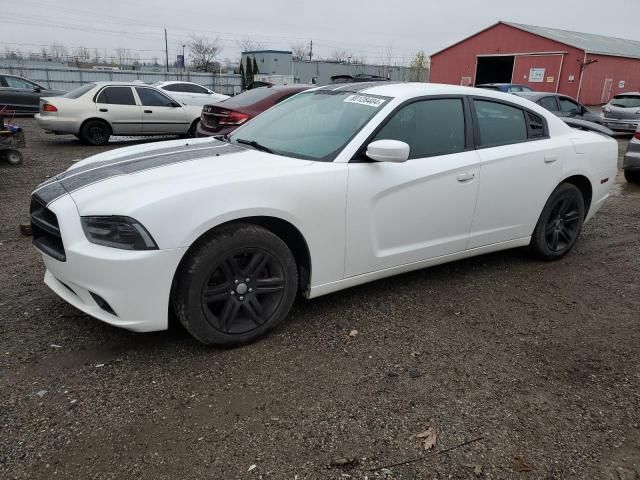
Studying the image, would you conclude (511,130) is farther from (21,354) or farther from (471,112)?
(21,354)

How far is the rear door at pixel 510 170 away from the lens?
3975mm

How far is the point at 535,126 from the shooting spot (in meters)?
4.40

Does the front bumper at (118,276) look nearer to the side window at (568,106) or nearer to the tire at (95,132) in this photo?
the tire at (95,132)

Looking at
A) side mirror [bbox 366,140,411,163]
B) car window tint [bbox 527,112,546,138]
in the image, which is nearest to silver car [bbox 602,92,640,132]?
car window tint [bbox 527,112,546,138]

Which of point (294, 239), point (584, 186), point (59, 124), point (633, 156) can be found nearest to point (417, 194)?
point (294, 239)

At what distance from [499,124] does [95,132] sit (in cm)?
1015

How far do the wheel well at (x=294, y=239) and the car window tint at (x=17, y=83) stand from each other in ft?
59.4

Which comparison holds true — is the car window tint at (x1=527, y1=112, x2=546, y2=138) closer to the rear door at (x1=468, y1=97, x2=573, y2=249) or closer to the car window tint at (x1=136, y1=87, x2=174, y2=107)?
the rear door at (x1=468, y1=97, x2=573, y2=249)

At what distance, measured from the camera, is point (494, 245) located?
167 inches

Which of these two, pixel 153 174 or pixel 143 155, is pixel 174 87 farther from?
pixel 153 174

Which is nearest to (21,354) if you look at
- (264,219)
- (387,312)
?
(264,219)

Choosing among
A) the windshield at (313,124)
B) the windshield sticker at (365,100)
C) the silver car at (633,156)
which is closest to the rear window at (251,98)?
the windshield at (313,124)

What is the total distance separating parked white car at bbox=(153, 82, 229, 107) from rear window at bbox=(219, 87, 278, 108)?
8.62m

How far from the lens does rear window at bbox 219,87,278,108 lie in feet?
28.2
